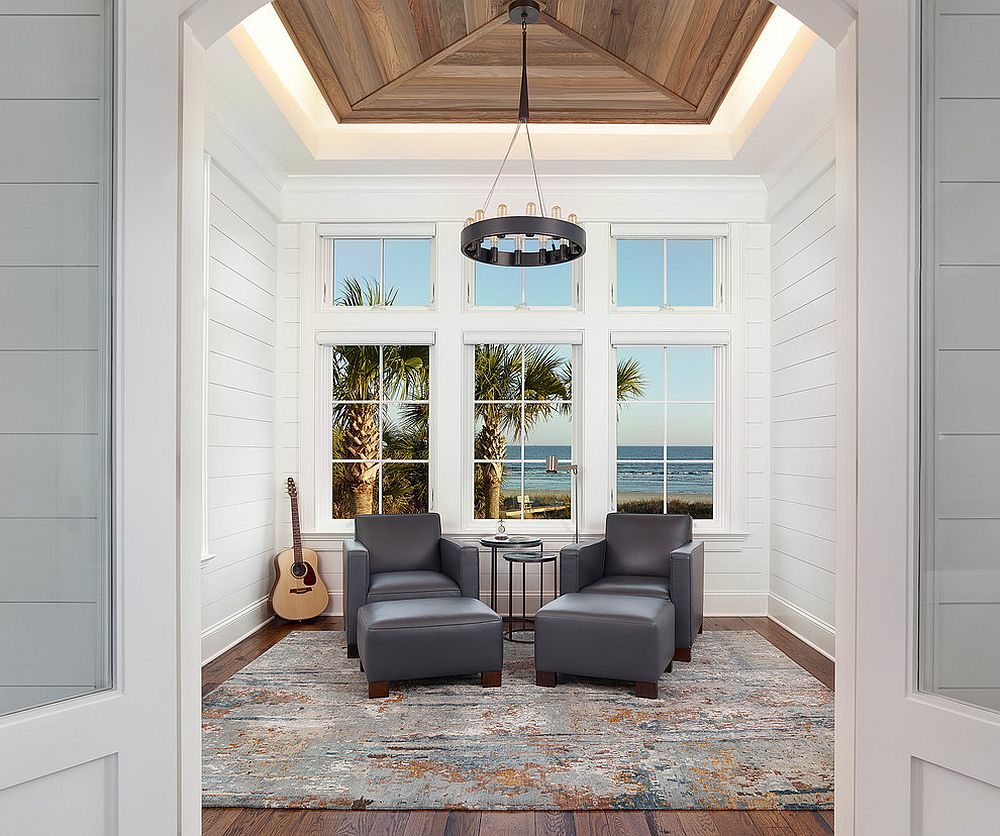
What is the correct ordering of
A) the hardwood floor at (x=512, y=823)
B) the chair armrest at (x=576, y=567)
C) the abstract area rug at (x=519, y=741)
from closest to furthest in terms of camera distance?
the hardwood floor at (x=512, y=823)
the abstract area rug at (x=519, y=741)
the chair armrest at (x=576, y=567)

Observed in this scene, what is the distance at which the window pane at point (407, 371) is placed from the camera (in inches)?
241

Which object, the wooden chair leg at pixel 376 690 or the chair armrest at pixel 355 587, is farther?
the chair armrest at pixel 355 587

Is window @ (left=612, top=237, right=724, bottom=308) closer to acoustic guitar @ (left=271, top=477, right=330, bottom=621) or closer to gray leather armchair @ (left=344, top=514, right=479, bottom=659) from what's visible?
gray leather armchair @ (left=344, top=514, right=479, bottom=659)

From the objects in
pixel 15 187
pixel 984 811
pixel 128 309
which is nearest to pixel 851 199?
pixel 984 811

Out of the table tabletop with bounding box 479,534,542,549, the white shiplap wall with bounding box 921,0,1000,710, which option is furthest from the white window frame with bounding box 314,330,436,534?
the white shiplap wall with bounding box 921,0,1000,710

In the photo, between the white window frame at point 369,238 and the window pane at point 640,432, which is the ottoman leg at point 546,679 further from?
the white window frame at point 369,238

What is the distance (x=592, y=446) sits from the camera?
234 inches

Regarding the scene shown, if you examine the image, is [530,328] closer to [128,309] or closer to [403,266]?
[403,266]

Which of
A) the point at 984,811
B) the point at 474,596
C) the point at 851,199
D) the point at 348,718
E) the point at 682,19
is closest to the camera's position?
the point at 984,811

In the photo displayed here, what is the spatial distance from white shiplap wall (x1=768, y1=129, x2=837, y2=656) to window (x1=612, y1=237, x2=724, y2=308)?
1.59ft

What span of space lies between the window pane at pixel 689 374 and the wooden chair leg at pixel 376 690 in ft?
10.5

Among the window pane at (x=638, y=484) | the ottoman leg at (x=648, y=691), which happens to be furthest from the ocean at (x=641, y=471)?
the ottoman leg at (x=648, y=691)

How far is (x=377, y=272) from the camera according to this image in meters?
6.15

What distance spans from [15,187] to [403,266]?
4834mm
